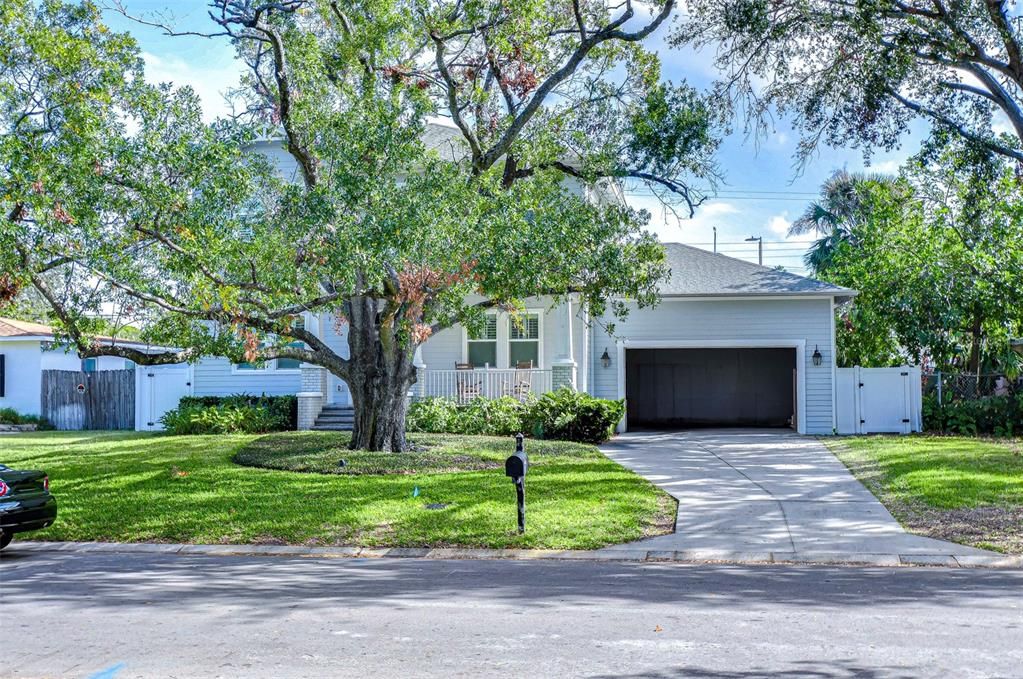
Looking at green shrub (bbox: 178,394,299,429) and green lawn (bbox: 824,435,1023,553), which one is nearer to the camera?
green lawn (bbox: 824,435,1023,553)

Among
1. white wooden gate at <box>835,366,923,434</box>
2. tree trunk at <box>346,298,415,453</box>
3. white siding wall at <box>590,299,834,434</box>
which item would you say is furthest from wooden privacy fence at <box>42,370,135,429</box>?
white wooden gate at <box>835,366,923,434</box>

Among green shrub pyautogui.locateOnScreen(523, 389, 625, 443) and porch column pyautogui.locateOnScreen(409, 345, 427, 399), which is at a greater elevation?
porch column pyautogui.locateOnScreen(409, 345, 427, 399)

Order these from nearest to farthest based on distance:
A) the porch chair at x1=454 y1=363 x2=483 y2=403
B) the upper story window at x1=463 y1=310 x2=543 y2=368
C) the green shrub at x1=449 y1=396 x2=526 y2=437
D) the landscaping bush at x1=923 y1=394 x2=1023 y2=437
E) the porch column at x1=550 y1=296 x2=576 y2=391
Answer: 1. the green shrub at x1=449 y1=396 x2=526 y2=437
2. the landscaping bush at x1=923 y1=394 x2=1023 y2=437
3. the porch column at x1=550 y1=296 x2=576 y2=391
4. the porch chair at x1=454 y1=363 x2=483 y2=403
5. the upper story window at x1=463 y1=310 x2=543 y2=368

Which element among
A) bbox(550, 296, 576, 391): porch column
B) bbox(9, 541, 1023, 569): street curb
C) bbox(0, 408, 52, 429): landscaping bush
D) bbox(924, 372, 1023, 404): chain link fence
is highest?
bbox(550, 296, 576, 391): porch column

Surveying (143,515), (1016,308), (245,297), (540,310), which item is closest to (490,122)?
(245,297)

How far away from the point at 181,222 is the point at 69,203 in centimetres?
149

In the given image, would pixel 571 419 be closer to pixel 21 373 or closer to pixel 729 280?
pixel 729 280

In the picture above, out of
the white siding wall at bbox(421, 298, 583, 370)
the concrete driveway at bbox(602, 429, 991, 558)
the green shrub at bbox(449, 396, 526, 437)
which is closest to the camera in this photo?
the concrete driveway at bbox(602, 429, 991, 558)

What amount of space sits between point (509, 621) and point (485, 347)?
18346 mm

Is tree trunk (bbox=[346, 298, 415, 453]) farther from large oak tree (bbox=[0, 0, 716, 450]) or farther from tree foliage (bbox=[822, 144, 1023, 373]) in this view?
tree foliage (bbox=[822, 144, 1023, 373])

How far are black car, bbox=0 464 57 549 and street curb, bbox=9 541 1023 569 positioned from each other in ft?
2.19

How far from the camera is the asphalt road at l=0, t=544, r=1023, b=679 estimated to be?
591 centimetres

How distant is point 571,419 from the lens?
21.5m

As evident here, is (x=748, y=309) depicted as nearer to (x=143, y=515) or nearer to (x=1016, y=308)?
(x=1016, y=308)
